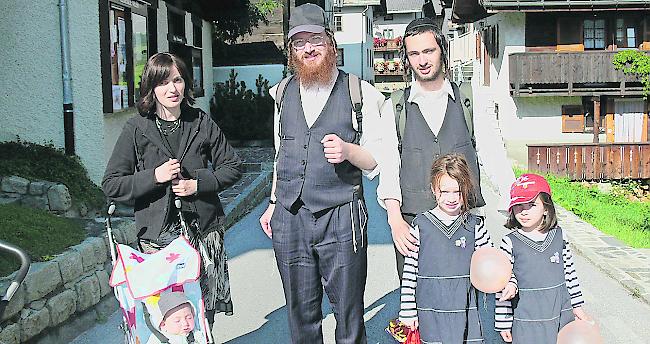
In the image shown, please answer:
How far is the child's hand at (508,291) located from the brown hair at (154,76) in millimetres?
1886

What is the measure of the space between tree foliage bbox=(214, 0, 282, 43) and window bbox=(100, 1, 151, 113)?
23.7 feet

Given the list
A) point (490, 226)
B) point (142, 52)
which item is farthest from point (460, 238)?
point (142, 52)

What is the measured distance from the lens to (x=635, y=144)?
22.3 meters

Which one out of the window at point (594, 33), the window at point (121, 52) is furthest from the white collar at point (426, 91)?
the window at point (594, 33)

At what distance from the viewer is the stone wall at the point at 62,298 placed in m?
4.52

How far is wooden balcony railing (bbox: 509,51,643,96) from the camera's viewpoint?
77.1 ft

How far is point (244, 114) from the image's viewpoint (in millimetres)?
18047

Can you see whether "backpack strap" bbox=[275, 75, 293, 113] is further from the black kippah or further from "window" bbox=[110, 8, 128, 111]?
"window" bbox=[110, 8, 128, 111]

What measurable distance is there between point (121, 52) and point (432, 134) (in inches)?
284

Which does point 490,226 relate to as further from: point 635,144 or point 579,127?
point 579,127

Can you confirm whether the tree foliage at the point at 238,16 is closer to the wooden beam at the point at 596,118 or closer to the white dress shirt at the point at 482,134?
the wooden beam at the point at 596,118

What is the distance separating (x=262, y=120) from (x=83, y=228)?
11.9 m

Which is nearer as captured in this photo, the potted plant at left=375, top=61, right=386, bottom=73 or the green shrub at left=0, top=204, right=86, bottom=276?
the green shrub at left=0, top=204, right=86, bottom=276

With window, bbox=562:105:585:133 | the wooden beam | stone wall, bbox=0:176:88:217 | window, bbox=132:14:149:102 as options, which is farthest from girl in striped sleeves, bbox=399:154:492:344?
window, bbox=562:105:585:133
